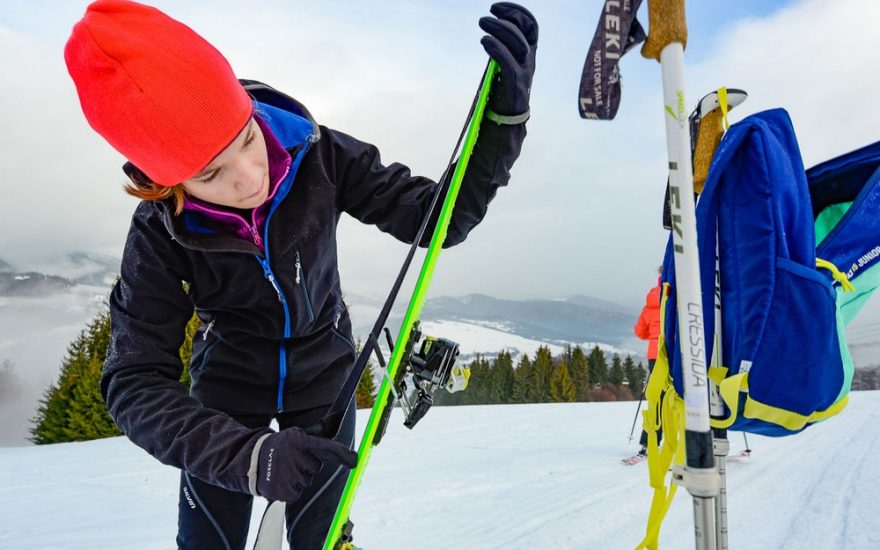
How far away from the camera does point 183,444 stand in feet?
4.64

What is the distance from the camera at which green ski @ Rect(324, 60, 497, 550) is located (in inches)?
65.5

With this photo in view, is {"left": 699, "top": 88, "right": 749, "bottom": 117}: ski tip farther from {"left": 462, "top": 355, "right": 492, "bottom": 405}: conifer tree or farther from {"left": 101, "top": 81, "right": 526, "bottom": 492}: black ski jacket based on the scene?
{"left": 462, "top": 355, "right": 492, "bottom": 405}: conifer tree

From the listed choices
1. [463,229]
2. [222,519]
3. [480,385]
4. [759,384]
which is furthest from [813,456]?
[480,385]

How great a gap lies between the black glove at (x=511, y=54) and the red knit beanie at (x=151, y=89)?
0.78m

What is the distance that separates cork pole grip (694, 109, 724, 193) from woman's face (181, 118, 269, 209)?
1.35 m

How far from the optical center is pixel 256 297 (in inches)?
69.8

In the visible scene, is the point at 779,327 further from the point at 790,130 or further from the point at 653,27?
the point at 653,27

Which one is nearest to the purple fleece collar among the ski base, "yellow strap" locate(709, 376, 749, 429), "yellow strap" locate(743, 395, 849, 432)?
"yellow strap" locate(709, 376, 749, 429)

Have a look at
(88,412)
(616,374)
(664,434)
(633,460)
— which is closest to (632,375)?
(616,374)

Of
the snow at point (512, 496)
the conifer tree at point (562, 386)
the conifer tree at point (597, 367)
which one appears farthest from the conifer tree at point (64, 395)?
the conifer tree at point (597, 367)

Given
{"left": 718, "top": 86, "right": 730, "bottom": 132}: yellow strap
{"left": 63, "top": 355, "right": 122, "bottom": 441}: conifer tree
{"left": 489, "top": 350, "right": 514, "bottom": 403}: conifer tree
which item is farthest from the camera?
{"left": 489, "top": 350, "right": 514, "bottom": 403}: conifer tree

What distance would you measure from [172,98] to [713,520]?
5.92 ft

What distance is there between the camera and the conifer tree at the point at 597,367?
44.0m

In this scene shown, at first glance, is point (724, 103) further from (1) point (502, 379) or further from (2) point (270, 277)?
(1) point (502, 379)
